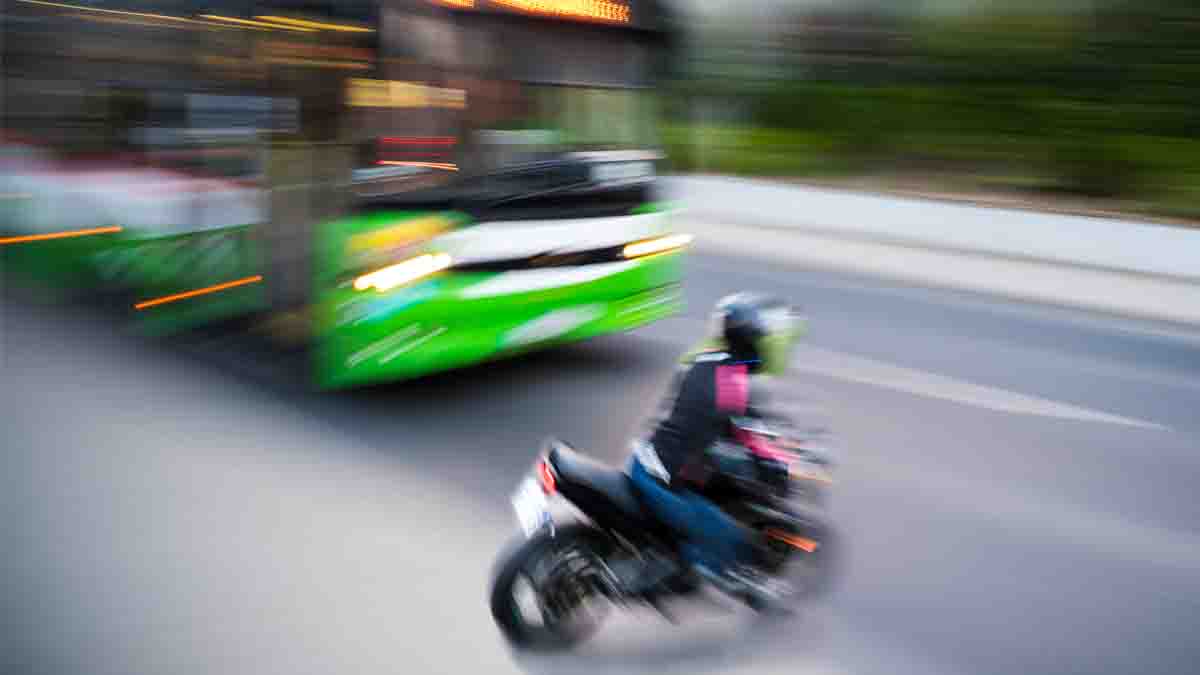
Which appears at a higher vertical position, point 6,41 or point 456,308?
A: point 6,41

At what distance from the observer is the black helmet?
3.67 m

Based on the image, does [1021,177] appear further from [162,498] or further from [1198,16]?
[162,498]

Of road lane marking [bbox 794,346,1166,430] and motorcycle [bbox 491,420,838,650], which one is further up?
motorcycle [bbox 491,420,838,650]

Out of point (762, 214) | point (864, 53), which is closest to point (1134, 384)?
point (762, 214)

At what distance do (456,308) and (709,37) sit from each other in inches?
607

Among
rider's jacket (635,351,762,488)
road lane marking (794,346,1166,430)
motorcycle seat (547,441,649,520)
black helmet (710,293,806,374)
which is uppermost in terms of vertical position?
black helmet (710,293,806,374)

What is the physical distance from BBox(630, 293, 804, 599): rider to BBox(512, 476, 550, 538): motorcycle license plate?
1.07 feet

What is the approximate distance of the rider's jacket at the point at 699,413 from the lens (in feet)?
12.0

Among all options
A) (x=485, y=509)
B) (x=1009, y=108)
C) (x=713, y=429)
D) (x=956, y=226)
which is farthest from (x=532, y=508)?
(x=1009, y=108)

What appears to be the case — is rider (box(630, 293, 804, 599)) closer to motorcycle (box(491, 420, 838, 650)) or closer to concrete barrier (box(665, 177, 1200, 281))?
motorcycle (box(491, 420, 838, 650))

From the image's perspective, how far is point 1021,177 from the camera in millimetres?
15992

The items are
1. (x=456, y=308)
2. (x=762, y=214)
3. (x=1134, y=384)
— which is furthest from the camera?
(x=762, y=214)

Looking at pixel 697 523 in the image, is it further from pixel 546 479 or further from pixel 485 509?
pixel 485 509

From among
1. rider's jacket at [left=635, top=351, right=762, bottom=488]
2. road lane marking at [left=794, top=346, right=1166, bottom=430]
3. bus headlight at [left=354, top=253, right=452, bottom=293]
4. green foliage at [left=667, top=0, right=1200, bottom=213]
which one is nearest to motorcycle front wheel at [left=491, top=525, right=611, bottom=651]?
rider's jacket at [left=635, top=351, right=762, bottom=488]
